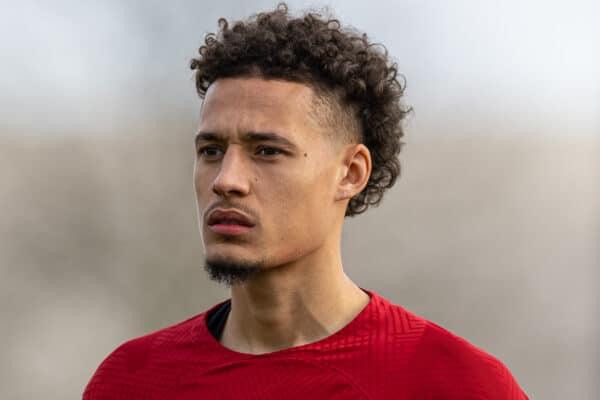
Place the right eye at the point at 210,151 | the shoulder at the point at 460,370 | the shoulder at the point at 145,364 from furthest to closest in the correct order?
the shoulder at the point at 145,364 → the right eye at the point at 210,151 → the shoulder at the point at 460,370

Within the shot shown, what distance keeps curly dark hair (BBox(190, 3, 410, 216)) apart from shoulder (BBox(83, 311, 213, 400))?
2.13ft

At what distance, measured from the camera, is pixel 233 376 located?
8.14 ft

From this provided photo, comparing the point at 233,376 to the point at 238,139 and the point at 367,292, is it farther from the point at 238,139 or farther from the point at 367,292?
the point at 238,139

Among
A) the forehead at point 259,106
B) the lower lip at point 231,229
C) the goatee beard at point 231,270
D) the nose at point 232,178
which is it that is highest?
the forehead at point 259,106

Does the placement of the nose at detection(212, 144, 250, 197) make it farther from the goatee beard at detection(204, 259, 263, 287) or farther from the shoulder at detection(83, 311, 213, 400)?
the shoulder at detection(83, 311, 213, 400)

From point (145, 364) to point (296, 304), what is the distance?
1.76 feet

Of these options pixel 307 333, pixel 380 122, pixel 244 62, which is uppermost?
pixel 244 62

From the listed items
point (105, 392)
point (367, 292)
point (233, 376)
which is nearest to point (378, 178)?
point (367, 292)

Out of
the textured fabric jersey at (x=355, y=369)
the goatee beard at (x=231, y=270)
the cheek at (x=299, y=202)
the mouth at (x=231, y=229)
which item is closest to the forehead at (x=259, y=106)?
the cheek at (x=299, y=202)

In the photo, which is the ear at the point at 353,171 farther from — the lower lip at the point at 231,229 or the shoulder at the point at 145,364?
the shoulder at the point at 145,364

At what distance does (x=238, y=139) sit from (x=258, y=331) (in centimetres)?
55

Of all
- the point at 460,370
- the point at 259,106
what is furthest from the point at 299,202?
the point at 460,370

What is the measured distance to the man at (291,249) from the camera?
2389mm

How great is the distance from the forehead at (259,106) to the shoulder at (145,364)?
26.2 inches
